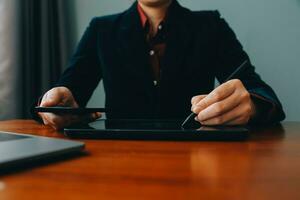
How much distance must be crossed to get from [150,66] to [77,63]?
0.28 m

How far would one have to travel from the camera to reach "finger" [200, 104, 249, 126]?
24.5 inches

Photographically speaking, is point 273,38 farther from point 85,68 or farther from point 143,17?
point 85,68

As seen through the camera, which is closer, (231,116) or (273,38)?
(231,116)

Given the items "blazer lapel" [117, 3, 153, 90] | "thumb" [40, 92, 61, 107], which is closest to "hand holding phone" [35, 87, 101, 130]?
"thumb" [40, 92, 61, 107]

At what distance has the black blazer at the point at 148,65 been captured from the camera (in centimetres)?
110

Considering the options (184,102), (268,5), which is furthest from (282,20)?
(184,102)

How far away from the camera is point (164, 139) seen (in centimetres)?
52

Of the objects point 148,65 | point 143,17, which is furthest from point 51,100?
point 143,17

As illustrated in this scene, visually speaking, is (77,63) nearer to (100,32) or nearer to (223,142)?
(100,32)

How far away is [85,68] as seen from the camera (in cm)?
124

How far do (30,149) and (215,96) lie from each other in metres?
0.34

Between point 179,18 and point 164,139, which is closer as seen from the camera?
point 164,139

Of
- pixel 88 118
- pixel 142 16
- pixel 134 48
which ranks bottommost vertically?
pixel 88 118

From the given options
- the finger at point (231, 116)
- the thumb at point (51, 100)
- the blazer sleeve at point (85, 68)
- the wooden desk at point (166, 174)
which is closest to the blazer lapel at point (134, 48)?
the blazer sleeve at point (85, 68)
